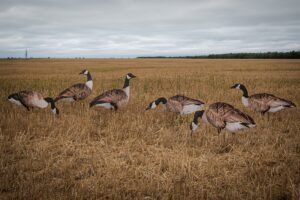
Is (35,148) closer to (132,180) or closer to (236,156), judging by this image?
(132,180)

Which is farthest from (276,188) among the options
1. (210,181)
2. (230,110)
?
(230,110)

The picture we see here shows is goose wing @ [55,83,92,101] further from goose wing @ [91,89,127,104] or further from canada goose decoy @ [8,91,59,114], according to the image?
goose wing @ [91,89,127,104]

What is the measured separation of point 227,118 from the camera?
651cm

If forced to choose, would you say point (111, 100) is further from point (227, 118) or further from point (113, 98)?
point (227, 118)

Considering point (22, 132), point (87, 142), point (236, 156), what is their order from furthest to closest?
point (22, 132) → point (87, 142) → point (236, 156)

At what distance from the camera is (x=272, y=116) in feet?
29.2

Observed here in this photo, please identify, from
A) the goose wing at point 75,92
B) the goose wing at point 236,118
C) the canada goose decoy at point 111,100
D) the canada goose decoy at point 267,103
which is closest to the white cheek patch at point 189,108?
the canada goose decoy at point 267,103

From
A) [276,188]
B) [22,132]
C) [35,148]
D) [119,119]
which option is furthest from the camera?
[119,119]

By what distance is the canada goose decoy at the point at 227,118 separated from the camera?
6.45 m

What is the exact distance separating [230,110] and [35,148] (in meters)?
4.78

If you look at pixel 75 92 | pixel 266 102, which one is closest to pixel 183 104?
pixel 266 102

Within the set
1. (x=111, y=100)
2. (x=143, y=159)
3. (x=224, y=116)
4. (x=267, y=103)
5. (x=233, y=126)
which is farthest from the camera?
(x=111, y=100)

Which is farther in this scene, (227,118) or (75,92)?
(75,92)

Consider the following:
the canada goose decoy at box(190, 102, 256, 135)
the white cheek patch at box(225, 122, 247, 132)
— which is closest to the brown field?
the white cheek patch at box(225, 122, 247, 132)
